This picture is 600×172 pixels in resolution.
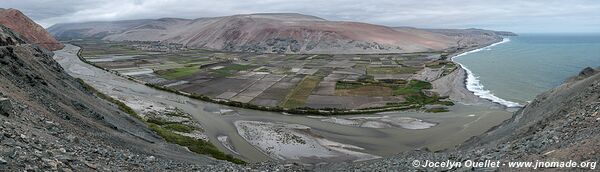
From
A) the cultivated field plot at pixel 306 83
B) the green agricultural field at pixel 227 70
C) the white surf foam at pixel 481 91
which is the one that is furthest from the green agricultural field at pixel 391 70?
the green agricultural field at pixel 227 70

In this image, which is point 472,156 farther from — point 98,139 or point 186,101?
point 186,101

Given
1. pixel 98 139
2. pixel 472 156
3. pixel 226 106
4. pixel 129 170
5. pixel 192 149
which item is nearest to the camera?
pixel 129 170

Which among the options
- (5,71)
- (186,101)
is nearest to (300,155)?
(5,71)

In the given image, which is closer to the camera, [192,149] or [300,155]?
[192,149]

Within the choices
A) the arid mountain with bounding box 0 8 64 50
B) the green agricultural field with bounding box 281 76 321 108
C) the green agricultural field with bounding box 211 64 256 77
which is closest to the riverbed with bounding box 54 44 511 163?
the green agricultural field with bounding box 281 76 321 108

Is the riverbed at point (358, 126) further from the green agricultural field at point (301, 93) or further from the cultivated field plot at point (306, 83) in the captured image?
the green agricultural field at point (301, 93)

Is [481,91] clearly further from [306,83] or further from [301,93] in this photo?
[306,83]
